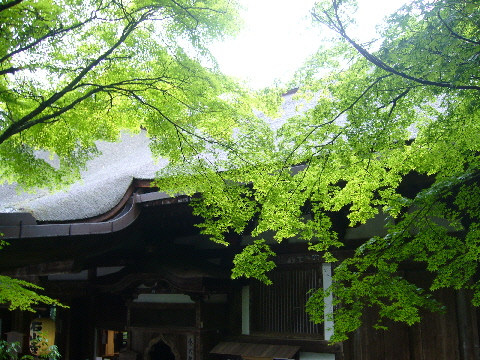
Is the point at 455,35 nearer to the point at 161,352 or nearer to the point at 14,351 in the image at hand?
the point at 14,351

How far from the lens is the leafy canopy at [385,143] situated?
8.44 ft

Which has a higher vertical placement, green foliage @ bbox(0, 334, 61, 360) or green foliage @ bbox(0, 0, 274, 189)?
green foliage @ bbox(0, 0, 274, 189)

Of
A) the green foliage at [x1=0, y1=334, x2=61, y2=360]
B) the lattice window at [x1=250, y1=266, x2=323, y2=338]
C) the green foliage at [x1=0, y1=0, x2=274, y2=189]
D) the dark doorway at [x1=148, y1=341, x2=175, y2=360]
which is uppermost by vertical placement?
the green foliage at [x1=0, y1=0, x2=274, y2=189]

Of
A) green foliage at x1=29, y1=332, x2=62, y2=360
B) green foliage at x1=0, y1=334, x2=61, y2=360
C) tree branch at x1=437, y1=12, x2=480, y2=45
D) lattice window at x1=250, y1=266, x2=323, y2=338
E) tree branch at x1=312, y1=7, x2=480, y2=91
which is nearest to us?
tree branch at x1=437, y1=12, x2=480, y2=45

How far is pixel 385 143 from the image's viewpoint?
9.74 feet

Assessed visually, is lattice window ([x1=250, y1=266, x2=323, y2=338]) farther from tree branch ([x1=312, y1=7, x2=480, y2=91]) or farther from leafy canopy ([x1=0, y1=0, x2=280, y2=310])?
tree branch ([x1=312, y1=7, x2=480, y2=91])

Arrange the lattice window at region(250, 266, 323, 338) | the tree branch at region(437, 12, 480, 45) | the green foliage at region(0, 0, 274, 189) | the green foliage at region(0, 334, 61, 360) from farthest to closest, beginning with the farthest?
the lattice window at region(250, 266, 323, 338) < the green foliage at region(0, 334, 61, 360) < the green foliage at region(0, 0, 274, 189) < the tree branch at region(437, 12, 480, 45)

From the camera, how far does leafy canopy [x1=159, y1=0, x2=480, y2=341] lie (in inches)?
101

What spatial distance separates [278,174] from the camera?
3.54m

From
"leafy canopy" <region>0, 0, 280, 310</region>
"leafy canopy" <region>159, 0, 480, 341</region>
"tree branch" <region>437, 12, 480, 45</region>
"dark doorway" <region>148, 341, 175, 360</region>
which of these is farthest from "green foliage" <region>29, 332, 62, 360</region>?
"tree branch" <region>437, 12, 480, 45</region>

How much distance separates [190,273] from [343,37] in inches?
170

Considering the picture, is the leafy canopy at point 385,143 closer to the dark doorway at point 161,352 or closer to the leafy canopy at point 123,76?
the leafy canopy at point 123,76

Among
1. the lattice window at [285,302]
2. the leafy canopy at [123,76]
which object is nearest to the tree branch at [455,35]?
the leafy canopy at [123,76]

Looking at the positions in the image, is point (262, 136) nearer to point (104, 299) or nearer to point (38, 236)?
point (38, 236)
